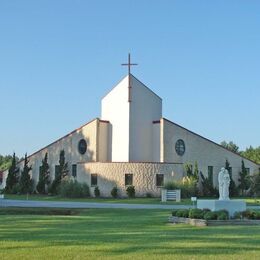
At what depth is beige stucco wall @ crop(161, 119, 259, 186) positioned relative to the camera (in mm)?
57531

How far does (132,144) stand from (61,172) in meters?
8.94

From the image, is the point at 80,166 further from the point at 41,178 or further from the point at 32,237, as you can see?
the point at 32,237

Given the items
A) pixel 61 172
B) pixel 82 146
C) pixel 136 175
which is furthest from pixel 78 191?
pixel 61 172

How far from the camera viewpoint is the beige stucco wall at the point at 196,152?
57531 millimetres

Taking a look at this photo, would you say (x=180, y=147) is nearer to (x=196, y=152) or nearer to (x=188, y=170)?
(x=196, y=152)

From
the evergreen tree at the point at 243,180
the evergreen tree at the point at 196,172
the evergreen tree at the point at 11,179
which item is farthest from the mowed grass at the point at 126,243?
the evergreen tree at the point at 11,179

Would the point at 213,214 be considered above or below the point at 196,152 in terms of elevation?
below

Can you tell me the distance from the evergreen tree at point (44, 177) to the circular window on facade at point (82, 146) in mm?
4748

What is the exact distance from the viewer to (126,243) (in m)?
13.6

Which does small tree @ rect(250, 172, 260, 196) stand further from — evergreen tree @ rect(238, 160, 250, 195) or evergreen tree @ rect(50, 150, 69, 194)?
evergreen tree @ rect(50, 150, 69, 194)

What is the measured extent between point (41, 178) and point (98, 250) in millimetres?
49702

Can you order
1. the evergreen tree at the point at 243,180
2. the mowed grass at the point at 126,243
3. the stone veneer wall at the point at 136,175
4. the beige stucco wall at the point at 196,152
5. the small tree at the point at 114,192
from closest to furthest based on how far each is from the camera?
the mowed grass at the point at 126,243 < the small tree at the point at 114,192 < the stone veneer wall at the point at 136,175 < the beige stucco wall at the point at 196,152 < the evergreen tree at the point at 243,180

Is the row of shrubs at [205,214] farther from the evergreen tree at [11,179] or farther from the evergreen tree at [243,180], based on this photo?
the evergreen tree at [11,179]

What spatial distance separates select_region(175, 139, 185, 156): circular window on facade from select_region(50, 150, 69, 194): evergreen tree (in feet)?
39.1
